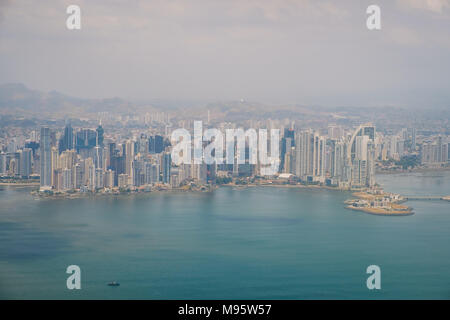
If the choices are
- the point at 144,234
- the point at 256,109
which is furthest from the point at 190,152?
the point at 144,234

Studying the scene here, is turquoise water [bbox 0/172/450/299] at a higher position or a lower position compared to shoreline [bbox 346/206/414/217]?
lower

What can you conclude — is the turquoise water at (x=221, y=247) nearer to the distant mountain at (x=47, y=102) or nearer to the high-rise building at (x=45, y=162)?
the high-rise building at (x=45, y=162)

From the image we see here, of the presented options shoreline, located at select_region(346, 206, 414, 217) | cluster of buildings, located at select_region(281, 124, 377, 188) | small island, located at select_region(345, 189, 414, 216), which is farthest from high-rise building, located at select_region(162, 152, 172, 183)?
shoreline, located at select_region(346, 206, 414, 217)

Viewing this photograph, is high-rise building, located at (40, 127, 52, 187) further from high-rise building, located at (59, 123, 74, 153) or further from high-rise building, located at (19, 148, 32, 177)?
high-rise building, located at (19, 148, 32, 177)

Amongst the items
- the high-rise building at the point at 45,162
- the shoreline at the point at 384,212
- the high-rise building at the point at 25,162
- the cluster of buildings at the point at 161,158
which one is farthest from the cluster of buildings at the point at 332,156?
the high-rise building at the point at 25,162

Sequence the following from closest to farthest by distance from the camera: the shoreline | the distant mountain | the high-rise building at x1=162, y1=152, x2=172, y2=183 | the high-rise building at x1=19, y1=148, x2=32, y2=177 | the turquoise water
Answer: the turquoise water → the shoreline → the distant mountain → the high-rise building at x1=19, y1=148, x2=32, y2=177 → the high-rise building at x1=162, y1=152, x2=172, y2=183

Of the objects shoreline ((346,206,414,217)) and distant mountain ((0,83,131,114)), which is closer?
shoreline ((346,206,414,217))
